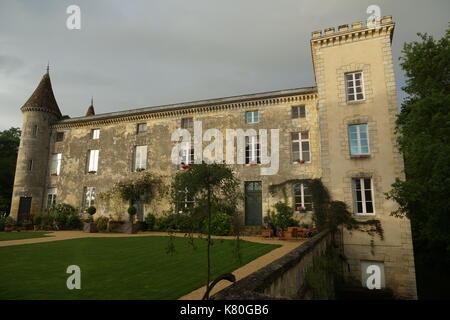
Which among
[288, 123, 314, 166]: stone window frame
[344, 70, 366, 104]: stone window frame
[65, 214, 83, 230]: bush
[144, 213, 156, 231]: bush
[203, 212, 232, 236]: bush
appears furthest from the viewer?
[65, 214, 83, 230]: bush

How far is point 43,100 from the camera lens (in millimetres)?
22875

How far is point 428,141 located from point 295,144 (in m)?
6.96

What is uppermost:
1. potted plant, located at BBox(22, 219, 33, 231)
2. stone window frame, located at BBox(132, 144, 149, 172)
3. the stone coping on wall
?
stone window frame, located at BBox(132, 144, 149, 172)

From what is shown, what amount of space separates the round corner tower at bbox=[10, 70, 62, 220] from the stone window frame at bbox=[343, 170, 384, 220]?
74.2 feet

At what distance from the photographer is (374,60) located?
45.3ft

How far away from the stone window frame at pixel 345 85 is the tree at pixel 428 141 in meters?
1.59

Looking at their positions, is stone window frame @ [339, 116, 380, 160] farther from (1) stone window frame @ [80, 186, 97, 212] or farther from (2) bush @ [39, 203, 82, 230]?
(2) bush @ [39, 203, 82, 230]

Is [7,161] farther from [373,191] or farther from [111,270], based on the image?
[373,191]

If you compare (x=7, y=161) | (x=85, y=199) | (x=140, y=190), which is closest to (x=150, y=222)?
(x=140, y=190)

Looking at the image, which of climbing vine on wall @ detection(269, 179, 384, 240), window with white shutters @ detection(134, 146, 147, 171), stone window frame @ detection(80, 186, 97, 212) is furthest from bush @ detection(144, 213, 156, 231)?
Answer: climbing vine on wall @ detection(269, 179, 384, 240)

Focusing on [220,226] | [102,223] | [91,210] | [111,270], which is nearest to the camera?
[111,270]

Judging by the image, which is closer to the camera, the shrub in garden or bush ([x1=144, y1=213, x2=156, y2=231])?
bush ([x1=144, y1=213, x2=156, y2=231])

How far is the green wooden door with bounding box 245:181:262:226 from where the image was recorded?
Answer: 16609 mm
